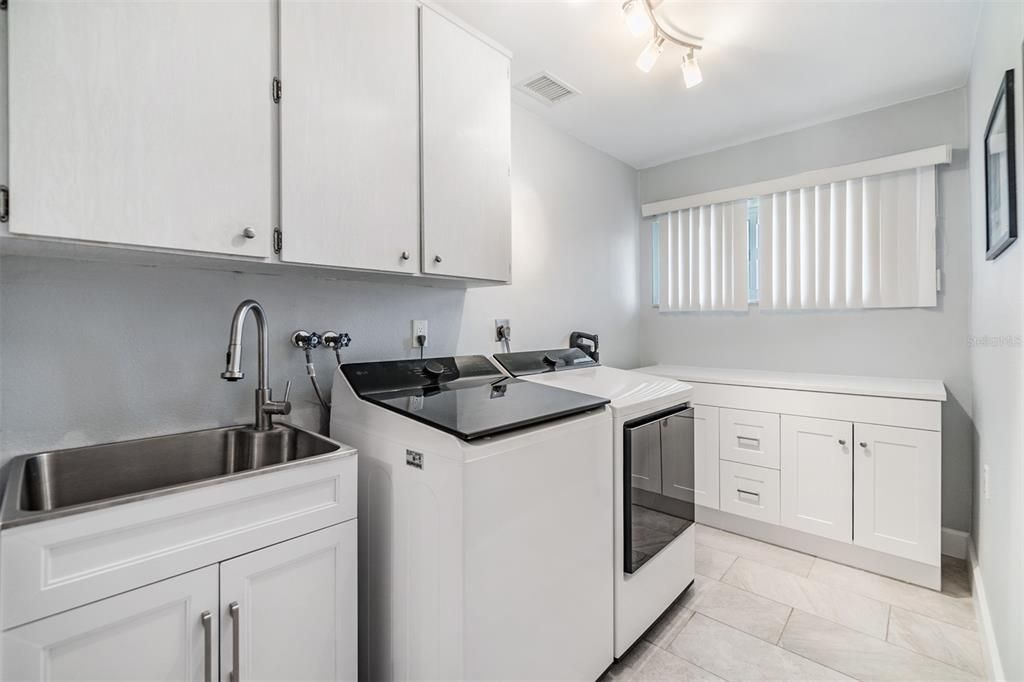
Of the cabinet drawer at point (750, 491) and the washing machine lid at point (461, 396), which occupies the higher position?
the washing machine lid at point (461, 396)

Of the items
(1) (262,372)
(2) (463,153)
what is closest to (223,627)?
(1) (262,372)

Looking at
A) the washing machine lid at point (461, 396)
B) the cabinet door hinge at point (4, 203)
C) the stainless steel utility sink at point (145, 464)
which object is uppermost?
the cabinet door hinge at point (4, 203)

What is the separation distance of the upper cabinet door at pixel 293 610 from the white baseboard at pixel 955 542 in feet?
10.0

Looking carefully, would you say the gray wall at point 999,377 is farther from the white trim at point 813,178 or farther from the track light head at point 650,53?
the track light head at point 650,53

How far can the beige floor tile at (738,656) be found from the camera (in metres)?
1.69

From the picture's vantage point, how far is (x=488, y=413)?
141cm

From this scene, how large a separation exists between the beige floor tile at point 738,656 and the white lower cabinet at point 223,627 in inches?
51.7

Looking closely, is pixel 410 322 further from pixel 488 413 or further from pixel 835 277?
pixel 835 277

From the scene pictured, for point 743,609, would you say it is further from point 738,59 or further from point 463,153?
point 738,59

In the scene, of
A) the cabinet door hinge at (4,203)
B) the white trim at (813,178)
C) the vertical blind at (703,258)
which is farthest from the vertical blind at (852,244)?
the cabinet door hinge at (4,203)

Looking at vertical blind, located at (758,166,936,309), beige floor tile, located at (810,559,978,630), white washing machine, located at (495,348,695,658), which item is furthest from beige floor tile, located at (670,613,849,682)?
vertical blind, located at (758,166,936,309)

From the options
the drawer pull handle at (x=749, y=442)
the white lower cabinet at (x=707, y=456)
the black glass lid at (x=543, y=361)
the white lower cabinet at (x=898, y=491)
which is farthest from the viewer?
the white lower cabinet at (x=707, y=456)

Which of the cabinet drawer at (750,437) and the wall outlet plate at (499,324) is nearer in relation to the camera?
the wall outlet plate at (499,324)

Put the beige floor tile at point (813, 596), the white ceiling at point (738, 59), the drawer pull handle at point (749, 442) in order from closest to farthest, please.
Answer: the white ceiling at point (738, 59)
the beige floor tile at point (813, 596)
the drawer pull handle at point (749, 442)
